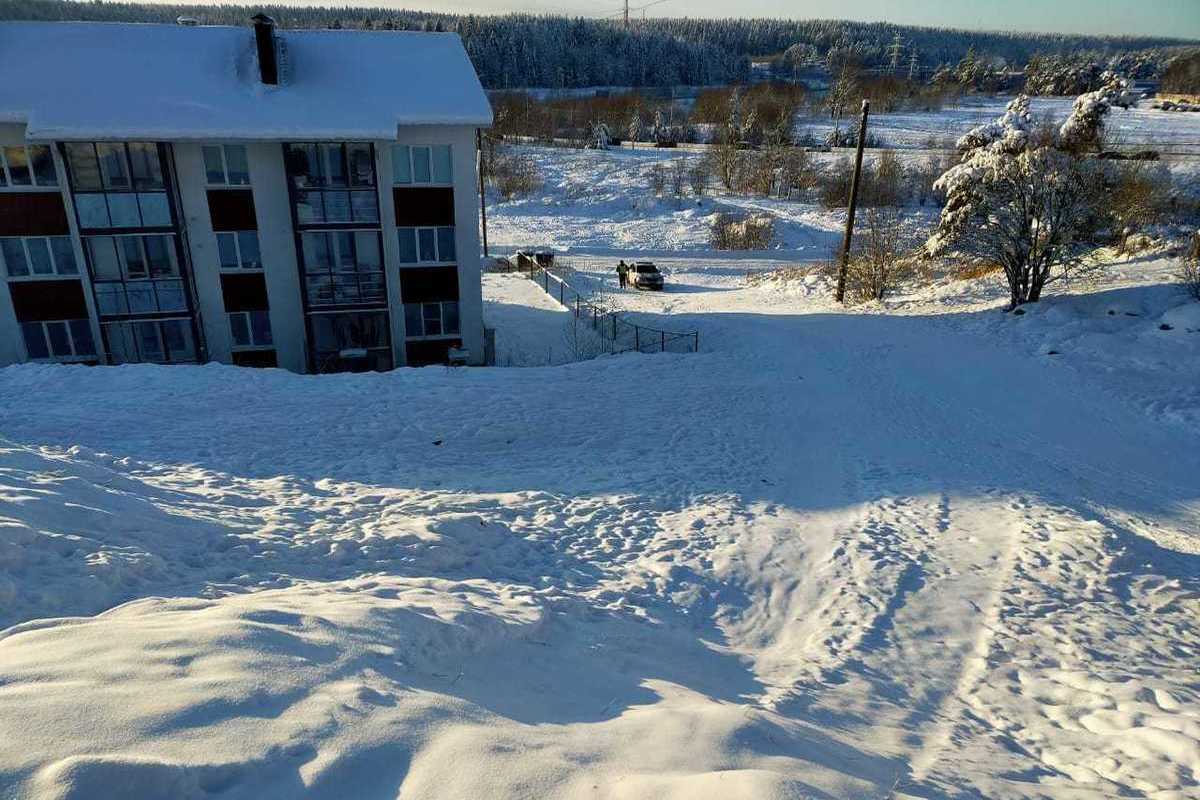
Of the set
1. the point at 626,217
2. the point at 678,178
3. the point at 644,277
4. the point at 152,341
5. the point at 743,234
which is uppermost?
the point at 678,178

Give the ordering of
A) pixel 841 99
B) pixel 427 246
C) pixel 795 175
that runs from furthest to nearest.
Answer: pixel 841 99, pixel 795 175, pixel 427 246

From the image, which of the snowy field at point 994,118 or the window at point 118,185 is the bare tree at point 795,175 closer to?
the snowy field at point 994,118

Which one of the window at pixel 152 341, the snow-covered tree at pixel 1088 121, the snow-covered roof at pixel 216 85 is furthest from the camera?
the snow-covered tree at pixel 1088 121

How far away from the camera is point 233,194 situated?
2009 cm

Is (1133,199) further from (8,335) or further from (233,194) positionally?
(8,335)

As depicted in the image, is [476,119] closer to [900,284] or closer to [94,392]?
[94,392]

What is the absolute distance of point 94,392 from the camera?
14.3 metres

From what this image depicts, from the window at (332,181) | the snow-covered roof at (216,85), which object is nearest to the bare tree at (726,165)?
the snow-covered roof at (216,85)

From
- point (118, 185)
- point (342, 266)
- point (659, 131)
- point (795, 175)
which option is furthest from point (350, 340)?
point (659, 131)

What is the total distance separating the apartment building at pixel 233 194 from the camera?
1872 centimetres

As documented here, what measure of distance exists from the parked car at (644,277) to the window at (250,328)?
19418mm

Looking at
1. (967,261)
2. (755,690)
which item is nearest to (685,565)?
(755,690)

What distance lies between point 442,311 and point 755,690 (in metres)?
17.6

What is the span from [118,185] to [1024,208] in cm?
2613
